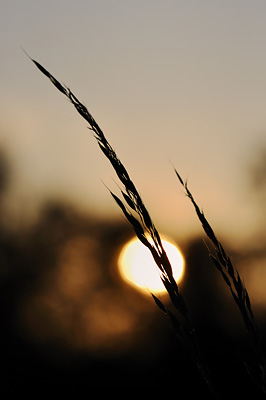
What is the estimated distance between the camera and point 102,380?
18953 mm

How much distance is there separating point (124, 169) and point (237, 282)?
1.37ft

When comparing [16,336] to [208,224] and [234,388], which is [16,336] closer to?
[234,388]

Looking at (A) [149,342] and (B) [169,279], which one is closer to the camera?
(B) [169,279]

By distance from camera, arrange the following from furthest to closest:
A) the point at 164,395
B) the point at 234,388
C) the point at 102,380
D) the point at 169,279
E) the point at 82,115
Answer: the point at 102,380
the point at 164,395
the point at 234,388
the point at 82,115
the point at 169,279

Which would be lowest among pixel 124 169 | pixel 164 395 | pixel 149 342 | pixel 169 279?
pixel 169 279

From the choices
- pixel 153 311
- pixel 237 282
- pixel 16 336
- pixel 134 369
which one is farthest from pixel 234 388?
pixel 237 282

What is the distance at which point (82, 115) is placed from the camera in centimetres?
112

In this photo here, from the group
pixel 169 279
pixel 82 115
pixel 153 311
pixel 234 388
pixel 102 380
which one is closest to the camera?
pixel 169 279

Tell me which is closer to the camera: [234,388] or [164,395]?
[234,388]

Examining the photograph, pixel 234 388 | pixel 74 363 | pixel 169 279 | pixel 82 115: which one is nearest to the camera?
pixel 169 279

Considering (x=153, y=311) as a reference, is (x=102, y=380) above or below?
below

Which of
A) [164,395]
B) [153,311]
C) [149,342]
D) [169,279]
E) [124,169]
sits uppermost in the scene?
[153,311]

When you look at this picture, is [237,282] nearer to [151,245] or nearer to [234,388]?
[151,245]

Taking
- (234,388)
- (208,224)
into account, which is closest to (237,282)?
(208,224)
